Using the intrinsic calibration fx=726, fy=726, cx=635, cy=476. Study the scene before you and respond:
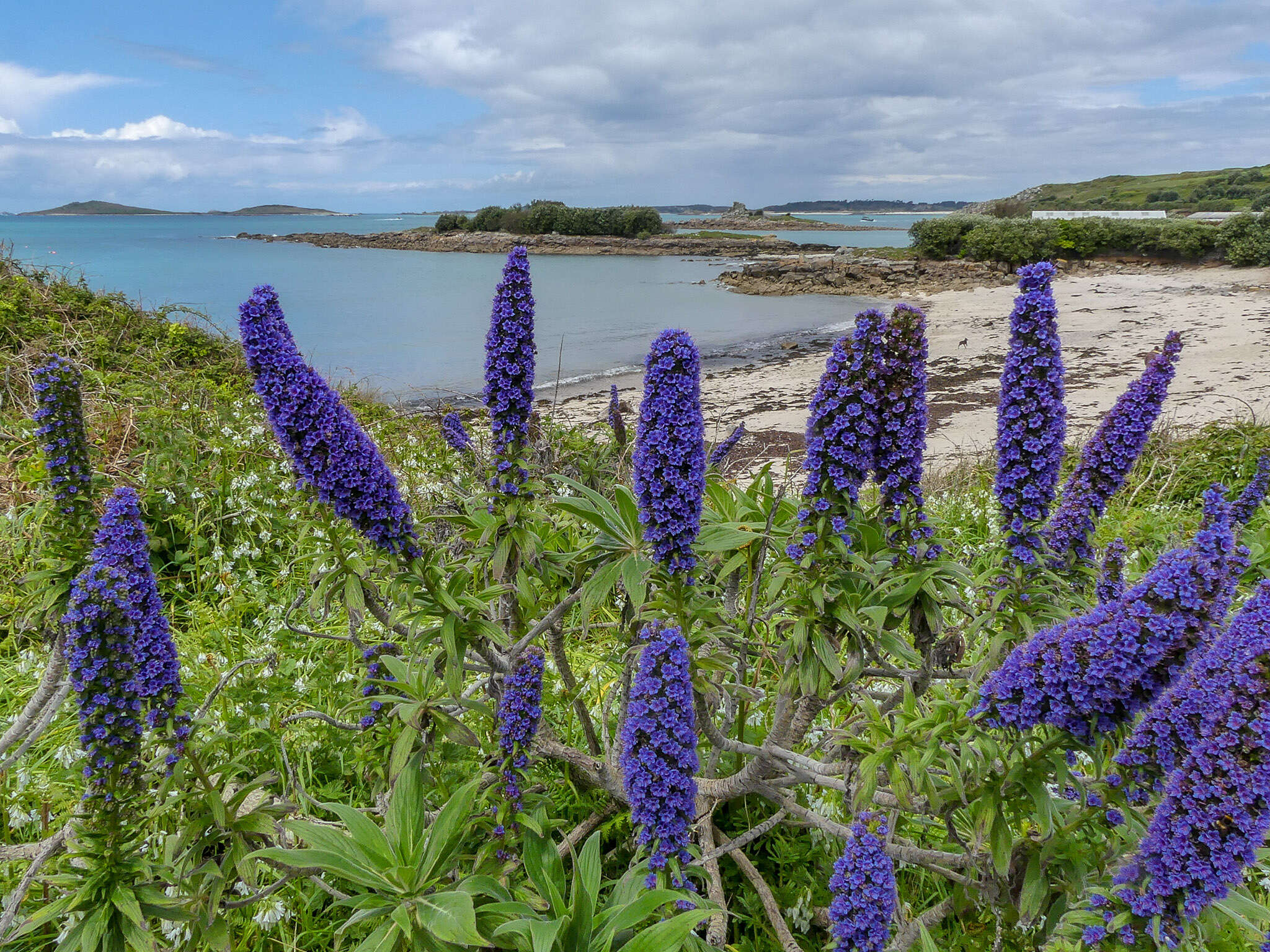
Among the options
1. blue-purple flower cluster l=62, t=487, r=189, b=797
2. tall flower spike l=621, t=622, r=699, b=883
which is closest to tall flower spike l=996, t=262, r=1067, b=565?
tall flower spike l=621, t=622, r=699, b=883

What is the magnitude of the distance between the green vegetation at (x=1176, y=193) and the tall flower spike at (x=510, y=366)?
6446 cm

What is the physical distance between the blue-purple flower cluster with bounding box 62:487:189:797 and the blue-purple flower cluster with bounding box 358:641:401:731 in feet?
2.10

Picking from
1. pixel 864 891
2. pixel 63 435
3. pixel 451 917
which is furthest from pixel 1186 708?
pixel 63 435

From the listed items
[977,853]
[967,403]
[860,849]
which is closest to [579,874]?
[860,849]

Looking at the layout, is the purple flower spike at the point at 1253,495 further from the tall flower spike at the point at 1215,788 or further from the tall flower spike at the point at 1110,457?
the tall flower spike at the point at 1215,788

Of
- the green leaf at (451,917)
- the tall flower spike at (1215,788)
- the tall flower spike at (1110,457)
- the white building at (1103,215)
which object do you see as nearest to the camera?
the tall flower spike at (1215,788)

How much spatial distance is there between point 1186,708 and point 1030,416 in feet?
3.79

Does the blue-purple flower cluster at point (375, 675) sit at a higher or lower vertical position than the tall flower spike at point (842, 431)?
lower

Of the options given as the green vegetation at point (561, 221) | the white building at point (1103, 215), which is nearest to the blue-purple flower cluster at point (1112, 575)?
the white building at point (1103, 215)

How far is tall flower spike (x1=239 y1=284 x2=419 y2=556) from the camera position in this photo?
2.44 m

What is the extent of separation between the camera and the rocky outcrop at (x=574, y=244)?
220 feet

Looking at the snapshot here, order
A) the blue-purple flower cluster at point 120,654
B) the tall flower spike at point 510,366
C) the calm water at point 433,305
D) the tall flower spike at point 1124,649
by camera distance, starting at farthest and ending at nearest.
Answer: the calm water at point 433,305
the tall flower spike at point 510,366
the blue-purple flower cluster at point 120,654
the tall flower spike at point 1124,649

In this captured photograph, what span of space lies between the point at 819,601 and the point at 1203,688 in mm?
996

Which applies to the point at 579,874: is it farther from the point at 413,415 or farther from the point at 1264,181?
the point at 1264,181
